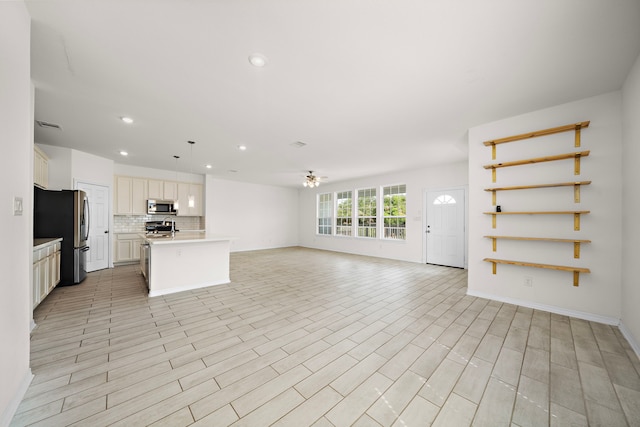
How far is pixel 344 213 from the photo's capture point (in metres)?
8.84

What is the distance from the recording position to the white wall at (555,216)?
9.02 ft

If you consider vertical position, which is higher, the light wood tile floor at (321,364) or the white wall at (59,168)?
the white wall at (59,168)

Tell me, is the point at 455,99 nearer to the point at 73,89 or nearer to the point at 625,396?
the point at 625,396

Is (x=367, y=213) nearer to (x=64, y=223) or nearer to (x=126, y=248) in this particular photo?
(x=126, y=248)

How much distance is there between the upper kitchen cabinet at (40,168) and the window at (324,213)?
7442mm

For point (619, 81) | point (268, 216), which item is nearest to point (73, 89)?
point (619, 81)

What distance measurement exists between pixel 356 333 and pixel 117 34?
3.46 m

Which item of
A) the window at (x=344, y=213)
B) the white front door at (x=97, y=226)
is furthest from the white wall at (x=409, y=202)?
the white front door at (x=97, y=226)

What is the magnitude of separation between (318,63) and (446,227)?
5.44m

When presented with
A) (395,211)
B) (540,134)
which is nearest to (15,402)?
(540,134)

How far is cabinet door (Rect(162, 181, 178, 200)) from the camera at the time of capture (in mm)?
6871

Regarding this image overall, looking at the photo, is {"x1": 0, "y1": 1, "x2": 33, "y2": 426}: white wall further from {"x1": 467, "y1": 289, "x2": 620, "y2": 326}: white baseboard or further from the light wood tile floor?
{"x1": 467, "y1": 289, "x2": 620, "y2": 326}: white baseboard

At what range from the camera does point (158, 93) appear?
9.09 feet

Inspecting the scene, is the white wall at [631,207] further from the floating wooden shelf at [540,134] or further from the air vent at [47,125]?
the air vent at [47,125]
